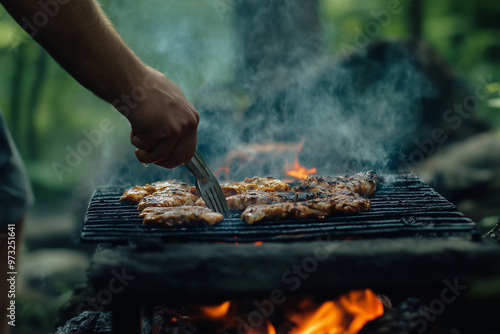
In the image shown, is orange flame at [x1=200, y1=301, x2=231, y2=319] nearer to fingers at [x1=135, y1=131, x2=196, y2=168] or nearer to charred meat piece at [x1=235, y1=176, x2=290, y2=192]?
fingers at [x1=135, y1=131, x2=196, y2=168]

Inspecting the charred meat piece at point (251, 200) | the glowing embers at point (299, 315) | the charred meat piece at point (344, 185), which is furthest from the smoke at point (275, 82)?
the glowing embers at point (299, 315)

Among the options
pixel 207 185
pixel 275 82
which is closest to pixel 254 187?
pixel 207 185

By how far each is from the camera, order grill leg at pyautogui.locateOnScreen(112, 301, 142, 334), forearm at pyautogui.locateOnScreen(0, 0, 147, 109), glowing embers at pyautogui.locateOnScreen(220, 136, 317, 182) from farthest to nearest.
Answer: glowing embers at pyautogui.locateOnScreen(220, 136, 317, 182)
grill leg at pyautogui.locateOnScreen(112, 301, 142, 334)
forearm at pyautogui.locateOnScreen(0, 0, 147, 109)

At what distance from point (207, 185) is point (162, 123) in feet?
2.99

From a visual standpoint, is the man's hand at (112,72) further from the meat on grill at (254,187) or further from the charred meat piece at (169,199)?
the meat on grill at (254,187)

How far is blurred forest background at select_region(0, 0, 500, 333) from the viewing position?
7.69 meters

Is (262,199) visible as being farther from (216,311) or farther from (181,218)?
(216,311)

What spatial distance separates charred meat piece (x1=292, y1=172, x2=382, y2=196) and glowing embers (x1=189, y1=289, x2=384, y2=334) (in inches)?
42.6

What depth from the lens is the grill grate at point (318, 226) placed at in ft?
8.70

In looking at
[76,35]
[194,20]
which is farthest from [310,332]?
[194,20]

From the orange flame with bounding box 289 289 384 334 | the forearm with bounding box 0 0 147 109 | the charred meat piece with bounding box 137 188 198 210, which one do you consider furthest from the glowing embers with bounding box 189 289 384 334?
the forearm with bounding box 0 0 147 109

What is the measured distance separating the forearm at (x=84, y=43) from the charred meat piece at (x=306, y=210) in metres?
1.32

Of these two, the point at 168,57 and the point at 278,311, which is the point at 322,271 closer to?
the point at 278,311

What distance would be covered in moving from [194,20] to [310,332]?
7790 millimetres
